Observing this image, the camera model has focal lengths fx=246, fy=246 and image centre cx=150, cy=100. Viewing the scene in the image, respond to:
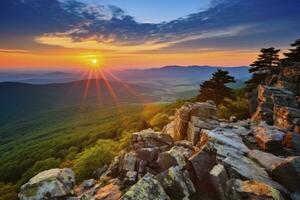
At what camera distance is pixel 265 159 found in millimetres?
23500

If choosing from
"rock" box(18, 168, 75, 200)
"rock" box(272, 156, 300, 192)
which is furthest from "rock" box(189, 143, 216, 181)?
"rock" box(18, 168, 75, 200)

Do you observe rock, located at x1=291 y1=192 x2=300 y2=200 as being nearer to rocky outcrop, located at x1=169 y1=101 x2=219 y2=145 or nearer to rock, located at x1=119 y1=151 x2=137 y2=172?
rocky outcrop, located at x1=169 y1=101 x2=219 y2=145

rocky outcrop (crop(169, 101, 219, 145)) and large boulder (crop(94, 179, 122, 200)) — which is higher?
rocky outcrop (crop(169, 101, 219, 145))

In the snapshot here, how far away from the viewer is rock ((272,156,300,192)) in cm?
1958

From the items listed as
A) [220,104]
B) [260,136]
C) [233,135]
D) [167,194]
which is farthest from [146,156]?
[220,104]

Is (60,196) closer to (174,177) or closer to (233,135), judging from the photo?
(174,177)

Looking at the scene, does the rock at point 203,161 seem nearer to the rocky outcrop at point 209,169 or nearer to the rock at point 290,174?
the rocky outcrop at point 209,169

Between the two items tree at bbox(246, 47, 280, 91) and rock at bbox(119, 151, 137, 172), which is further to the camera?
tree at bbox(246, 47, 280, 91)

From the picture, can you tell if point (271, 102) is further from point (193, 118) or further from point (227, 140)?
point (227, 140)

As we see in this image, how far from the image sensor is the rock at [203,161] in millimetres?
21844

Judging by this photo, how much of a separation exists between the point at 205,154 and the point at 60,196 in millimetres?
14716

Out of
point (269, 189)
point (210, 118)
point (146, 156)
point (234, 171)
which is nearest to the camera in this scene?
point (269, 189)

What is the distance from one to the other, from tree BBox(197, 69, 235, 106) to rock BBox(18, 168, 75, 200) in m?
47.3

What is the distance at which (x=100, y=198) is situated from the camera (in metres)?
24.2
